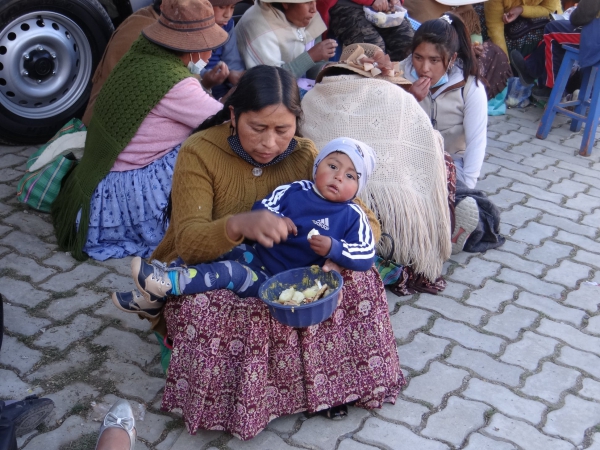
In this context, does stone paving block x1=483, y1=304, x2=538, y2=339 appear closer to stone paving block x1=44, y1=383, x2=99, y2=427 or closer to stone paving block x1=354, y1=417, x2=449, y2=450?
stone paving block x1=354, y1=417, x2=449, y2=450

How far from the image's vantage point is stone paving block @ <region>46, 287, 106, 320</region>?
11.1 ft

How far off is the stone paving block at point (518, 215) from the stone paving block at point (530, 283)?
2.01 feet

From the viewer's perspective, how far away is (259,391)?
8.82 ft

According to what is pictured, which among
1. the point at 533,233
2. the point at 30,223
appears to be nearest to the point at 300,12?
the point at 533,233

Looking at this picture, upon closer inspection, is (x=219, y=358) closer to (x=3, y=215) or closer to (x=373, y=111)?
(x=373, y=111)

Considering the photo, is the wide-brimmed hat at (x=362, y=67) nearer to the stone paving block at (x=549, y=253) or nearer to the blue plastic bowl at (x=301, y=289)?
the stone paving block at (x=549, y=253)

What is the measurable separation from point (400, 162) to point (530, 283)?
990 mm

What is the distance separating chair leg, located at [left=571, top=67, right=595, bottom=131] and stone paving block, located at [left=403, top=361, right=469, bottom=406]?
363cm

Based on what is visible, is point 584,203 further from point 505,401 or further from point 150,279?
point 150,279

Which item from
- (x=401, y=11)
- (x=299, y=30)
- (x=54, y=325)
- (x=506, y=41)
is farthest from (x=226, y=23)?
(x=506, y=41)

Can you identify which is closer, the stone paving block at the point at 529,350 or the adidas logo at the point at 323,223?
the adidas logo at the point at 323,223

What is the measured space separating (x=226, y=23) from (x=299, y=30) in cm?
55

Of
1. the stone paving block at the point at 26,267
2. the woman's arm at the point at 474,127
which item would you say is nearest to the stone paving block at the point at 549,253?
the woman's arm at the point at 474,127

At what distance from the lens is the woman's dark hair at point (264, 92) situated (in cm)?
270
